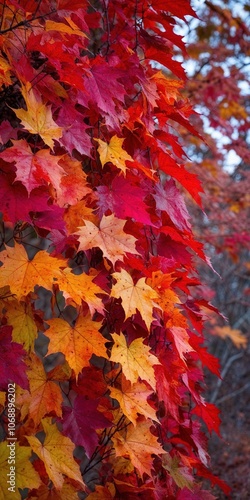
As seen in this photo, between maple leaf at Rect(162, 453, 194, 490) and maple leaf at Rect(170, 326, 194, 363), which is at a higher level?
maple leaf at Rect(170, 326, 194, 363)

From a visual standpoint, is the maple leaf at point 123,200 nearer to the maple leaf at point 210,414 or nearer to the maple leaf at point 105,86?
the maple leaf at point 105,86

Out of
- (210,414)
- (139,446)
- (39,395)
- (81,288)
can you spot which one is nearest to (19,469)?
(39,395)

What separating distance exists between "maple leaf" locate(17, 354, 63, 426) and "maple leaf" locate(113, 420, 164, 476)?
0.23 meters

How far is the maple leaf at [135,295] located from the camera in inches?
58.8

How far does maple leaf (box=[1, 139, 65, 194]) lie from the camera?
1.39 m

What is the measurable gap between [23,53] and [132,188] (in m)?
0.53

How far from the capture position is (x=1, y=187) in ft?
4.77

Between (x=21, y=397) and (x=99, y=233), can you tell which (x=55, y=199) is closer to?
(x=99, y=233)

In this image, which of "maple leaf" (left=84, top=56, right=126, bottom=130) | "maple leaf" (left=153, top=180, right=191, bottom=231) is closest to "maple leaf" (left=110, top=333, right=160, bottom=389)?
"maple leaf" (left=153, top=180, right=191, bottom=231)

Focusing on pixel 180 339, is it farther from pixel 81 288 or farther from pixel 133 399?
pixel 81 288

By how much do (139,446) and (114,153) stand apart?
951mm

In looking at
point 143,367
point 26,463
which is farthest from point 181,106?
point 26,463

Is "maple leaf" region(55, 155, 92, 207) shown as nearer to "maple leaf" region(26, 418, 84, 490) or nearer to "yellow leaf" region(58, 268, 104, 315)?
"yellow leaf" region(58, 268, 104, 315)

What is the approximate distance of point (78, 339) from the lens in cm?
155
